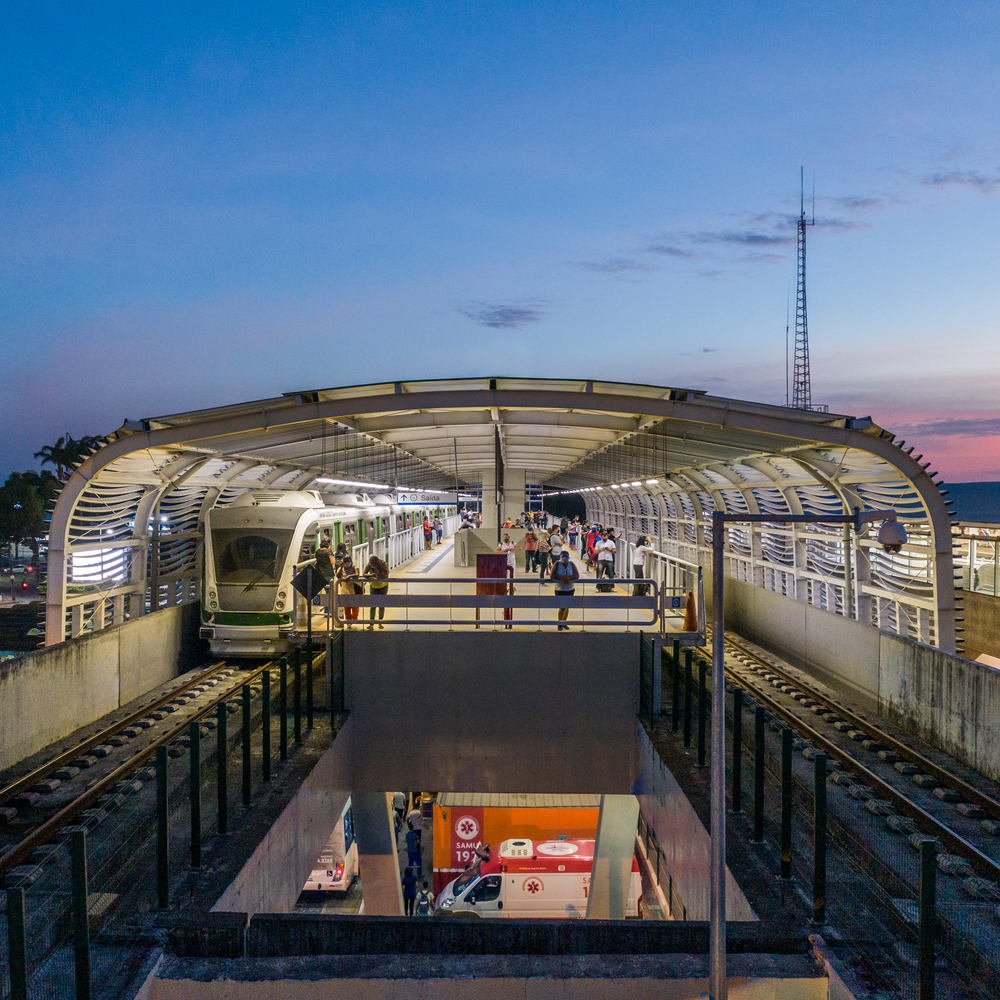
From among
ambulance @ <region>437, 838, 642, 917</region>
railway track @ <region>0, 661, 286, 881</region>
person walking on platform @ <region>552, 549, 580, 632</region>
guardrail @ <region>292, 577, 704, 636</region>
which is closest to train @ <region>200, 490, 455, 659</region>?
guardrail @ <region>292, 577, 704, 636</region>

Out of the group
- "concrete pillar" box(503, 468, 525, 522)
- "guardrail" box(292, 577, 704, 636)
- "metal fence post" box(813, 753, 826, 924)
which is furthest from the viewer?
"concrete pillar" box(503, 468, 525, 522)

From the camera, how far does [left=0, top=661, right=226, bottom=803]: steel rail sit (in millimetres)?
8266

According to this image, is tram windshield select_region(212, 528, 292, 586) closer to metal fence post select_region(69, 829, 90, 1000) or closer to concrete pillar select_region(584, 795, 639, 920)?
concrete pillar select_region(584, 795, 639, 920)

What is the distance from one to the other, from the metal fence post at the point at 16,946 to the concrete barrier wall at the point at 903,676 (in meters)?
8.83

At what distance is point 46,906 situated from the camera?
5.49 metres

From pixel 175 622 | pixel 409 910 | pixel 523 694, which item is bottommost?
pixel 409 910

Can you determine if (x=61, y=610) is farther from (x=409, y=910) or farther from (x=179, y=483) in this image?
(x=409, y=910)

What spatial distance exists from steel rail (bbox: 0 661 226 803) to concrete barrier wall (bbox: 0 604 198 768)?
48cm

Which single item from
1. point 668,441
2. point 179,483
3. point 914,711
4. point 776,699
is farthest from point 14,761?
point 668,441

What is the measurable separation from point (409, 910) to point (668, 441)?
542 inches

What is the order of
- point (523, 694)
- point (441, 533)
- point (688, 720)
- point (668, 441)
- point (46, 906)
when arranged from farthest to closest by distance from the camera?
point (441, 533), point (668, 441), point (523, 694), point (688, 720), point (46, 906)

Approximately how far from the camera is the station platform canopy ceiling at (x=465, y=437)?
40.1 feet

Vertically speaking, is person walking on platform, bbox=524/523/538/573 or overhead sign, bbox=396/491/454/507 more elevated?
overhead sign, bbox=396/491/454/507

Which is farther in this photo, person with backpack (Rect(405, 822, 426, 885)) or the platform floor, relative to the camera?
person with backpack (Rect(405, 822, 426, 885))
